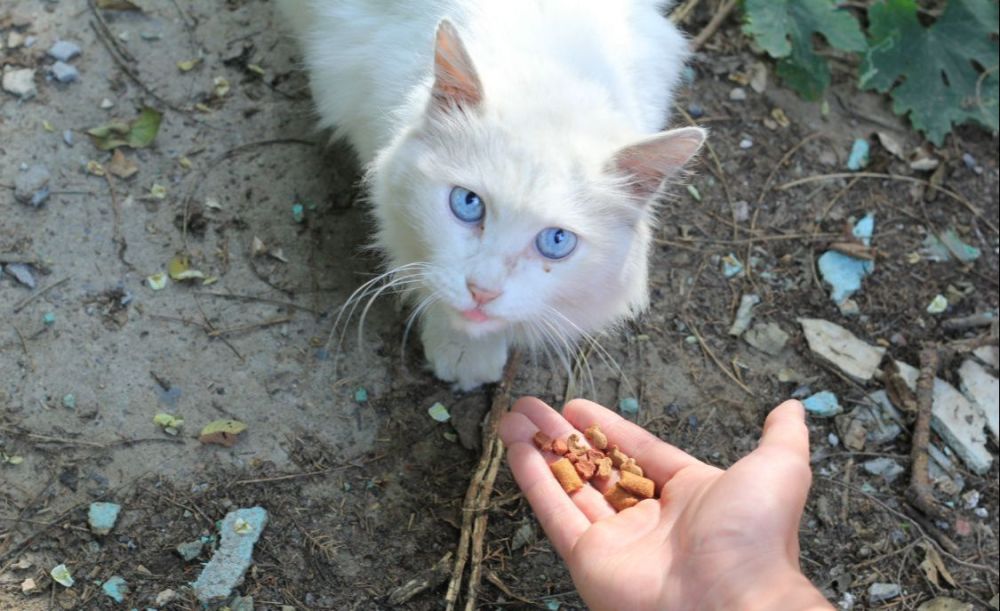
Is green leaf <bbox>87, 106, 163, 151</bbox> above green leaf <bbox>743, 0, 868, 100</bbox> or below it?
below

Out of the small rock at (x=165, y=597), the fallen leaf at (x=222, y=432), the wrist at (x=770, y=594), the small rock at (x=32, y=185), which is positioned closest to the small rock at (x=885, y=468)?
the wrist at (x=770, y=594)

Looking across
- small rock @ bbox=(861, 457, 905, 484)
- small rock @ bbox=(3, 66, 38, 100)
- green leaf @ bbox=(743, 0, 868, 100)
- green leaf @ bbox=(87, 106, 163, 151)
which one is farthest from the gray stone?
green leaf @ bbox=(743, 0, 868, 100)

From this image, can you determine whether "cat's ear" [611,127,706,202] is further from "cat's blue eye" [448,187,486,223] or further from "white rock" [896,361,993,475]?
"white rock" [896,361,993,475]

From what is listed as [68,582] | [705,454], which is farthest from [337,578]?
[705,454]

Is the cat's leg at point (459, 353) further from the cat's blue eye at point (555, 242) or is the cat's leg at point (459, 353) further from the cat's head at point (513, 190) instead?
the cat's blue eye at point (555, 242)

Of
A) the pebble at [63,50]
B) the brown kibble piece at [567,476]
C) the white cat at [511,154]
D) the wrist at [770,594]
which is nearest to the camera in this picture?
the wrist at [770,594]

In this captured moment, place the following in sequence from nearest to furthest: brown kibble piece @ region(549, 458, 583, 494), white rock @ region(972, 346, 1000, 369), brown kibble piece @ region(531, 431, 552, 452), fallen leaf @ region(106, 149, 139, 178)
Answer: brown kibble piece @ region(549, 458, 583, 494), brown kibble piece @ region(531, 431, 552, 452), fallen leaf @ region(106, 149, 139, 178), white rock @ region(972, 346, 1000, 369)

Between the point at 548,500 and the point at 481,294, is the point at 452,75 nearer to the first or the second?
the point at 481,294
